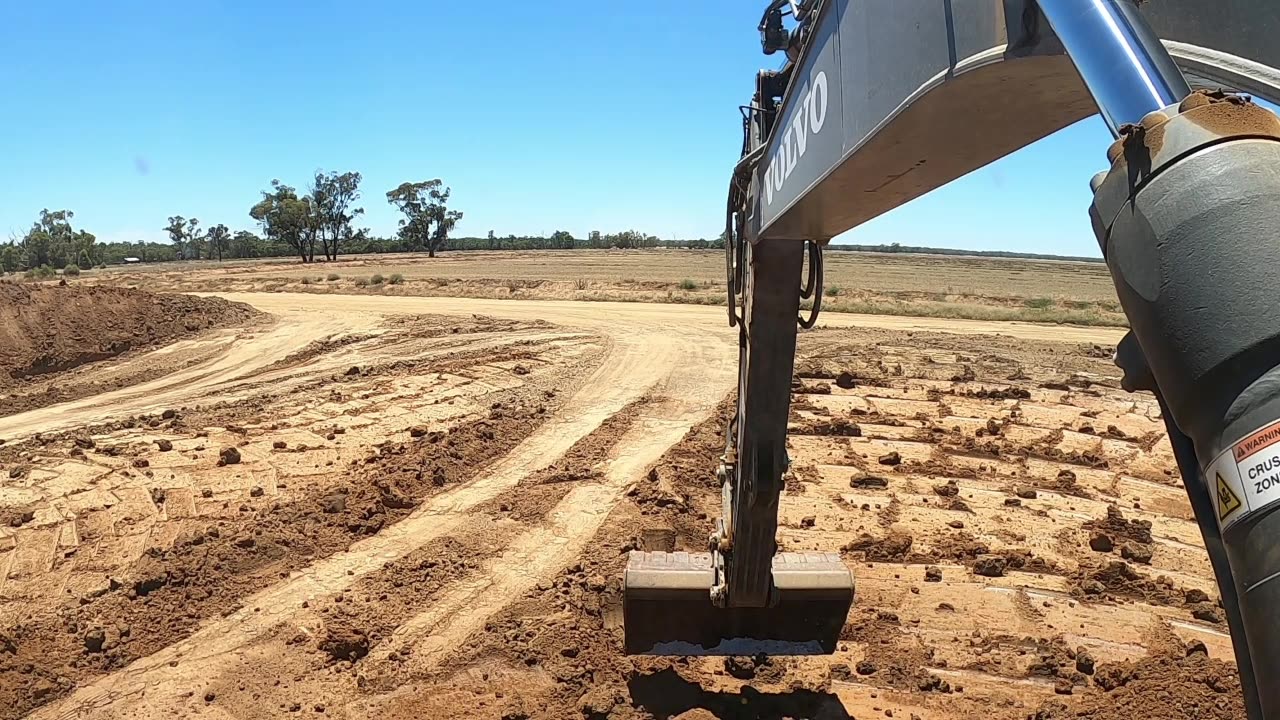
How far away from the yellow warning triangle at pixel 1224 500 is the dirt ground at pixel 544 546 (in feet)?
14.0

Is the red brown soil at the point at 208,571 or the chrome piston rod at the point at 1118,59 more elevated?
the chrome piston rod at the point at 1118,59

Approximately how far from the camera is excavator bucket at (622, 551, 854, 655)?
4715mm

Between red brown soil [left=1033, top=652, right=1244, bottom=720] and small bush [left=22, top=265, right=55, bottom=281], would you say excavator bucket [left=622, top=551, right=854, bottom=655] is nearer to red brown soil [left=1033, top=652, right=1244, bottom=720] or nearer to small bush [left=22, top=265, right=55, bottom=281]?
red brown soil [left=1033, top=652, right=1244, bottom=720]

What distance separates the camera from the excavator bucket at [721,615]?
4715mm

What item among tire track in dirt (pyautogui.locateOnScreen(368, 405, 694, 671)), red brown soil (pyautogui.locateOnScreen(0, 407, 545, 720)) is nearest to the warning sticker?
tire track in dirt (pyautogui.locateOnScreen(368, 405, 694, 671))

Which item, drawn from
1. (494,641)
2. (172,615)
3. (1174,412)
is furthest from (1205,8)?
(172,615)

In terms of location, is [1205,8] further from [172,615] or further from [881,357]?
[881,357]

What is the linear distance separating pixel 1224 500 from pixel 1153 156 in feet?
1.31

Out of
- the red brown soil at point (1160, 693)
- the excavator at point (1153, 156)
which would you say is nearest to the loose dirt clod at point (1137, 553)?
the red brown soil at point (1160, 693)

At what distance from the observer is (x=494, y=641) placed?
562cm

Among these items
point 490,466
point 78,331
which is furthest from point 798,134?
point 78,331

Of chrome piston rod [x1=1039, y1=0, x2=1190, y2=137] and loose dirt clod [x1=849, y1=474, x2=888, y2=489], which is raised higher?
chrome piston rod [x1=1039, y1=0, x2=1190, y2=137]

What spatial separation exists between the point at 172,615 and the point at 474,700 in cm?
263

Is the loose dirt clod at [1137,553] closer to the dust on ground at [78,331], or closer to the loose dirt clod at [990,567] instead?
the loose dirt clod at [990,567]
